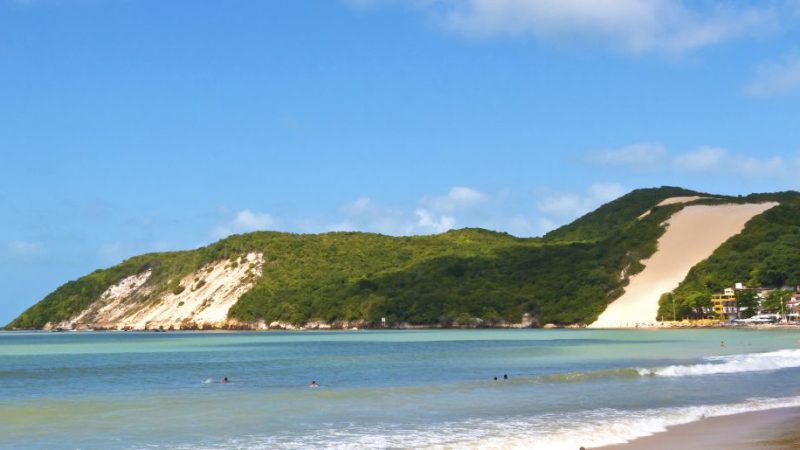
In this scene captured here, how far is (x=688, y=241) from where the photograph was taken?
179875 millimetres

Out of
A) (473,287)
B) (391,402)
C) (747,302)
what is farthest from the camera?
(473,287)

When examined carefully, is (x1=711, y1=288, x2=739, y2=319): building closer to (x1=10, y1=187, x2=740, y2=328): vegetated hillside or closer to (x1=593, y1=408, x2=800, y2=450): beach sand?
(x1=10, y1=187, x2=740, y2=328): vegetated hillside

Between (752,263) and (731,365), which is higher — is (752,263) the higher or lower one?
the higher one

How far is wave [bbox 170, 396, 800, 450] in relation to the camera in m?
22.4

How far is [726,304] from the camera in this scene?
132 meters

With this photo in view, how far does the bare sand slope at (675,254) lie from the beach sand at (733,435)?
404 ft

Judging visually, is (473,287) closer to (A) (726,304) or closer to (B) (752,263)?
(B) (752,263)

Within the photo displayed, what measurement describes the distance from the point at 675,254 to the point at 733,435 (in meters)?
161

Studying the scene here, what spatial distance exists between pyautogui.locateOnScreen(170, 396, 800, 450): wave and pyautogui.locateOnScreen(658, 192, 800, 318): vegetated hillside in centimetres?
11306

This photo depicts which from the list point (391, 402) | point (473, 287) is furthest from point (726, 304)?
point (391, 402)

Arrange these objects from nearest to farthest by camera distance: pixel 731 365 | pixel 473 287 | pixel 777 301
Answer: pixel 731 365
pixel 777 301
pixel 473 287

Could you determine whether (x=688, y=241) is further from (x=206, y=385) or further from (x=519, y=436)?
(x=519, y=436)

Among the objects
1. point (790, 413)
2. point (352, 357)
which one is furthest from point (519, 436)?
point (352, 357)

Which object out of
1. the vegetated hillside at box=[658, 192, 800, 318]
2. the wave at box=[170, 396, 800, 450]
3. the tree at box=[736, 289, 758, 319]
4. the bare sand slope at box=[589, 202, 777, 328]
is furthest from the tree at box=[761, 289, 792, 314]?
the wave at box=[170, 396, 800, 450]
